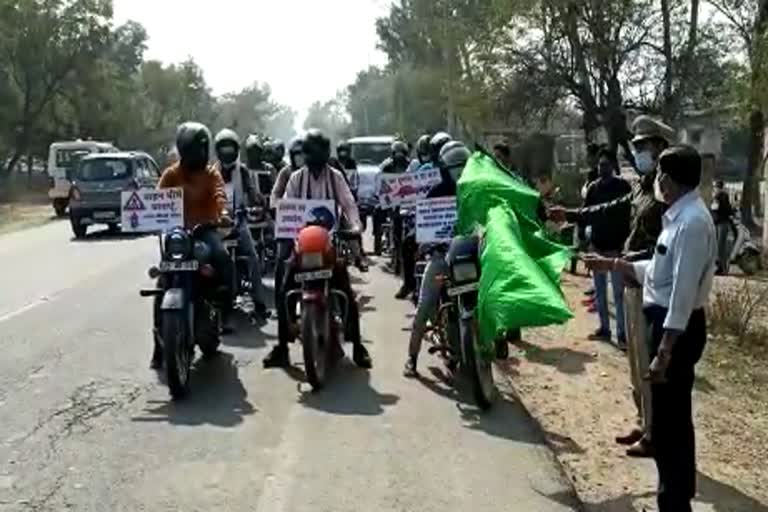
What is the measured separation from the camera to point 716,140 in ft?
161

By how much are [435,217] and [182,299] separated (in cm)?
206

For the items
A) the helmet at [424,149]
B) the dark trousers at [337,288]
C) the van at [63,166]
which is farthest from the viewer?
the van at [63,166]

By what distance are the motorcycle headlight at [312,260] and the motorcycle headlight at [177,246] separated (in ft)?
2.87

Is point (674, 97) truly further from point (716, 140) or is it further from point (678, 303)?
point (678, 303)

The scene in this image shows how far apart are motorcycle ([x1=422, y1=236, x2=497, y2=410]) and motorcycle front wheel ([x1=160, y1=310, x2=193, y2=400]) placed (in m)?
1.96

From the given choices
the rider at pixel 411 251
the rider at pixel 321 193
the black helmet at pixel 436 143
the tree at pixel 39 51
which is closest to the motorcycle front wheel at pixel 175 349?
the rider at pixel 321 193

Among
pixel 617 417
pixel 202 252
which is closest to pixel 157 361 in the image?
pixel 202 252

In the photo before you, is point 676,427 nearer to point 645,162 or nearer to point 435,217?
point 645,162

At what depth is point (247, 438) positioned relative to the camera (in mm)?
6805

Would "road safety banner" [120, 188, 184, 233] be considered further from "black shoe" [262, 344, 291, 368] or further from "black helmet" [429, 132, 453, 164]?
"black helmet" [429, 132, 453, 164]

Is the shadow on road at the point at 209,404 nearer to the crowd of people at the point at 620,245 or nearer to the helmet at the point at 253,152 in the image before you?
the crowd of people at the point at 620,245

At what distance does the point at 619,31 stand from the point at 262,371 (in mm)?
22474

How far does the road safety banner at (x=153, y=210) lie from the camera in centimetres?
844

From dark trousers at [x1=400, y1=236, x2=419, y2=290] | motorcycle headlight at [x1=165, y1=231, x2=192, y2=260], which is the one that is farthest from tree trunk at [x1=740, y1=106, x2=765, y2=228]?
motorcycle headlight at [x1=165, y1=231, x2=192, y2=260]
